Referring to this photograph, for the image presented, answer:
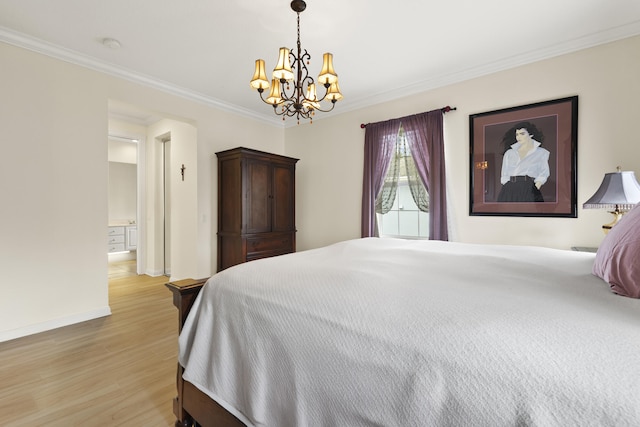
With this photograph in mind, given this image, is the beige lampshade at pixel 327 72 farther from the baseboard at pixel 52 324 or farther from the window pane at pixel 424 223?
the baseboard at pixel 52 324

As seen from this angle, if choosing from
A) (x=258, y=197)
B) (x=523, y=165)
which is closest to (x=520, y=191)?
(x=523, y=165)

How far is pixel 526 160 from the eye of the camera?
9.78ft

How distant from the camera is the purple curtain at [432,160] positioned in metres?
3.40

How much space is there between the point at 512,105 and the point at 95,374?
4.43 meters

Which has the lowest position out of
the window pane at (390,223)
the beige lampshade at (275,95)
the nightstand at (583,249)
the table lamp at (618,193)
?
the nightstand at (583,249)

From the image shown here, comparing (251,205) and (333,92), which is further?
(251,205)

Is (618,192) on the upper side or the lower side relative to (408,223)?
upper

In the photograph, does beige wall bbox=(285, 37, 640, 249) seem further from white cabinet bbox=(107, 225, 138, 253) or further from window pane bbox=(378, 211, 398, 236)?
white cabinet bbox=(107, 225, 138, 253)

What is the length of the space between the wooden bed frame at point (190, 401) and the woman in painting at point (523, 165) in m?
3.13

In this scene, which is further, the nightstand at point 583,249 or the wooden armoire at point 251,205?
the wooden armoire at point 251,205

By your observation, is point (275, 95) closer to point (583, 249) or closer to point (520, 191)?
point (520, 191)

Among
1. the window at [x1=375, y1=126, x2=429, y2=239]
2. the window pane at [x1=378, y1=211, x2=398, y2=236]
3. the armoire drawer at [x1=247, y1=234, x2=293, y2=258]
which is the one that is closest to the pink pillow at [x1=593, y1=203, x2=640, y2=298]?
the window at [x1=375, y1=126, x2=429, y2=239]

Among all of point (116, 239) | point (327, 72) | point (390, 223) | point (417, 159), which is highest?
point (327, 72)

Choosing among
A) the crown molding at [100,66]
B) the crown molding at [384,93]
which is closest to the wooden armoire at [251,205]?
the crown molding at [100,66]
